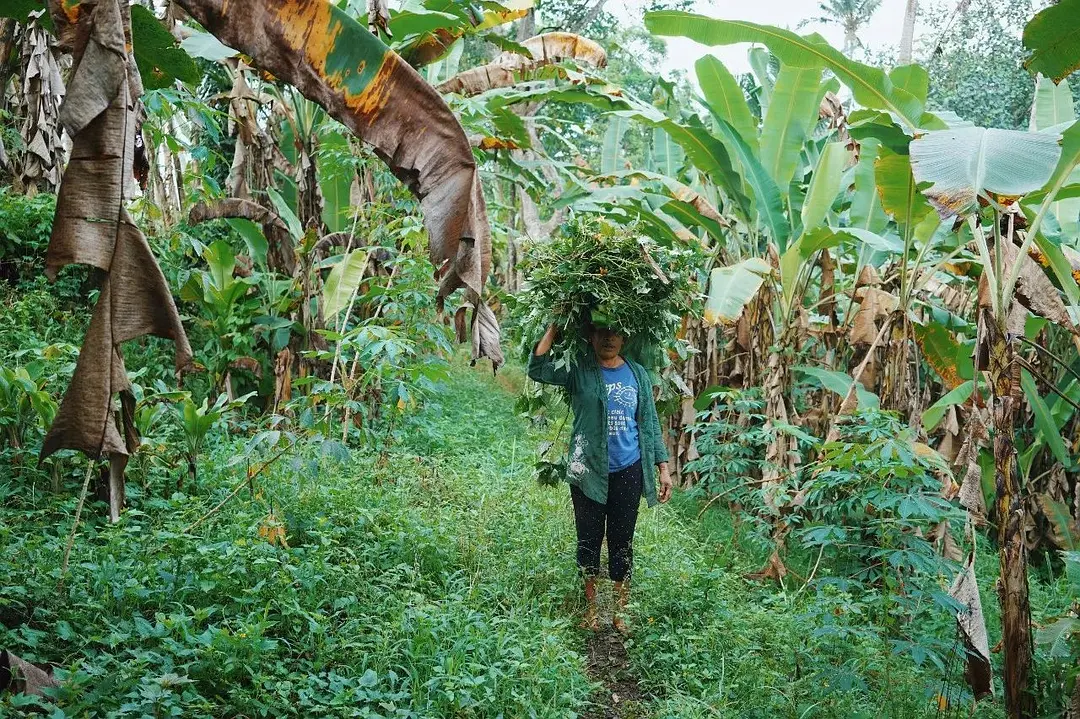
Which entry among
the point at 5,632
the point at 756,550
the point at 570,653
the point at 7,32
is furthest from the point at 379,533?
the point at 7,32

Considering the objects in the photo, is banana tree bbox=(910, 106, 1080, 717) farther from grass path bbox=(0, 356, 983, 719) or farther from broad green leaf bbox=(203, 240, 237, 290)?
broad green leaf bbox=(203, 240, 237, 290)

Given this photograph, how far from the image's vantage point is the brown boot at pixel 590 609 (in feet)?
15.8

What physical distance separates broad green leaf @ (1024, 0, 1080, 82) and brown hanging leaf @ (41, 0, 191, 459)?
11.0 ft

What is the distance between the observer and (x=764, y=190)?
21.2ft

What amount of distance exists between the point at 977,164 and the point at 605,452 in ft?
7.69

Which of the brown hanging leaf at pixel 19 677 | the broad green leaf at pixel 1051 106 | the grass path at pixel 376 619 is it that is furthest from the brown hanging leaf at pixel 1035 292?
the brown hanging leaf at pixel 19 677

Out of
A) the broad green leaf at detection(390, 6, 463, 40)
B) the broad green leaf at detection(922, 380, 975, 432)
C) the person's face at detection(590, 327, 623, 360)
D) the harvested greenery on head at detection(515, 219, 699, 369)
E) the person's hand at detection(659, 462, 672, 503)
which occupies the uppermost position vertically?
the broad green leaf at detection(390, 6, 463, 40)

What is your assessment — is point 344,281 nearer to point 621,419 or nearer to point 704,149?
point 621,419

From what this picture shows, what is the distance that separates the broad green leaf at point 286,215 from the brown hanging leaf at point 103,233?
4.45 metres

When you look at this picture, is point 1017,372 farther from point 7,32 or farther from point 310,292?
point 7,32

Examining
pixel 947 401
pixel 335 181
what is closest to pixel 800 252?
pixel 947 401

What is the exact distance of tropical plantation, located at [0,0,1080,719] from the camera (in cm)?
286

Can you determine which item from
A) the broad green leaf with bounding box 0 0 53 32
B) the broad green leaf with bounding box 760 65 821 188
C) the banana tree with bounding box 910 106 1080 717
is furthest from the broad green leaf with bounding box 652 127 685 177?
the broad green leaf with bounding box 0 0 53 32

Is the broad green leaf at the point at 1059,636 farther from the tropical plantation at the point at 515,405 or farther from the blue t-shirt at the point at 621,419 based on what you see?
the blue t-shirt at the point at 621,419
